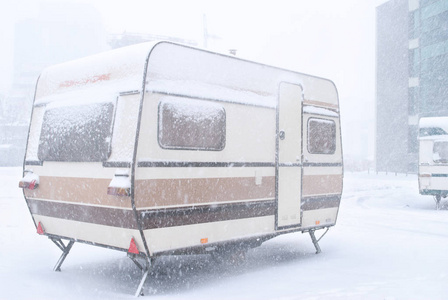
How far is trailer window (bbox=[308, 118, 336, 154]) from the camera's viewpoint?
8016 millimetres

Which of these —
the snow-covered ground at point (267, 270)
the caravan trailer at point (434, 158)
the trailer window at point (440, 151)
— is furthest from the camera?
the trailer window at point (440, 151)

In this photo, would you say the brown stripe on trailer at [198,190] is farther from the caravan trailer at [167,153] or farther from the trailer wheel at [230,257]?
the trailer wheel at [230,257]

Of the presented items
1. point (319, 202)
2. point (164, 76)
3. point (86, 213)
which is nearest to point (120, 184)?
point (86, 213)

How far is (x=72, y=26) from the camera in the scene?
134500mm

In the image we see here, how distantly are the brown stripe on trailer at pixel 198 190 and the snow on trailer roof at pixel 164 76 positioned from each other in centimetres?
106


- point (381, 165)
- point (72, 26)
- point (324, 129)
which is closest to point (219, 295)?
point (324, 129)

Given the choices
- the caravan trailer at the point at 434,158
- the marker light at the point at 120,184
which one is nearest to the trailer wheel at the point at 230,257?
the marker light at the point at 120,184

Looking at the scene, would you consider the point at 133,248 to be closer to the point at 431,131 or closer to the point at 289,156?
the point at 289,156

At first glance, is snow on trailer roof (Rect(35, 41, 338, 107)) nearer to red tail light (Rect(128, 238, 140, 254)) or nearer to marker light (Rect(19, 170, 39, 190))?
marker light (Rect(19, 170, 39, 190))

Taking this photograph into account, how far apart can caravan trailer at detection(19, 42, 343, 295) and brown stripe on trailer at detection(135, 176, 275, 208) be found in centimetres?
1

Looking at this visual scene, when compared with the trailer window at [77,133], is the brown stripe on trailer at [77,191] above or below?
below

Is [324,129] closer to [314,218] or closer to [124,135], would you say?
[314,218]

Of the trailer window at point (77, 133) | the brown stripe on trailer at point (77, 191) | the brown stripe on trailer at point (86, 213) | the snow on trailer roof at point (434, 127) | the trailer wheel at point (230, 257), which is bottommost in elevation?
the trailer wheel at point (230, 257)

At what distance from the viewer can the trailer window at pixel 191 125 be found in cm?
566
